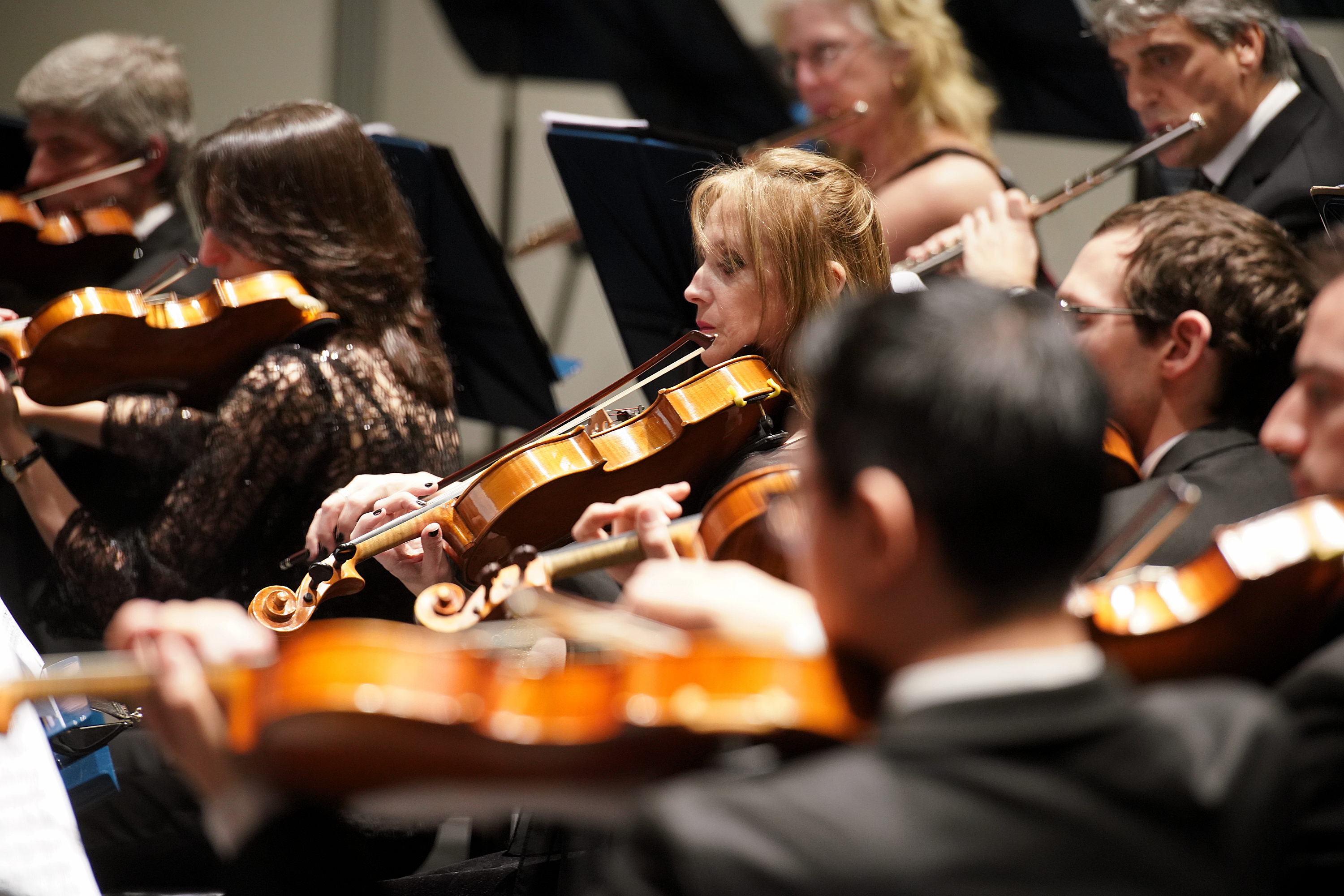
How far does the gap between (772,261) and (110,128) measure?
1.80m

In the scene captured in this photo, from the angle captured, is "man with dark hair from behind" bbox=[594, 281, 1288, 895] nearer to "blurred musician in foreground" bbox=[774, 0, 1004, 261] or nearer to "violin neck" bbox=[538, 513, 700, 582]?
"violin neck" bbox=[538, 513, 700, 582]

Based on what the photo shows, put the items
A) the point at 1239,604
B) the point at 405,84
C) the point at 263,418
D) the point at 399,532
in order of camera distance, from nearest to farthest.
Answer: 1. the point at 1239,604
2. the point at 399,532
3. the point at 263,418
4. the point at 405,84

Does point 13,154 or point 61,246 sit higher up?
point 13,154

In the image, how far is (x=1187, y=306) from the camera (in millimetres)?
1608

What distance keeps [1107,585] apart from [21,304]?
2.38 metres

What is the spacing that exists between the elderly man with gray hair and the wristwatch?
2.03 meters

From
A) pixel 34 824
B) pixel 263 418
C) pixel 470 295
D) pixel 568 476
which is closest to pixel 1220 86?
pixel 470 295

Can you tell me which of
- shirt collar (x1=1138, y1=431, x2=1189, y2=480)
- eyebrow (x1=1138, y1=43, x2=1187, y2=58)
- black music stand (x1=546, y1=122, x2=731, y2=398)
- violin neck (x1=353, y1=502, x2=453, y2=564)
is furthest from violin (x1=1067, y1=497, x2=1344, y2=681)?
eyebrow (x1=1138, y1=43, x2=1187, y2=58)

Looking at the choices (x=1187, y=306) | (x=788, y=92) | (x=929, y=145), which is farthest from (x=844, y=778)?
(x=788, y=92)

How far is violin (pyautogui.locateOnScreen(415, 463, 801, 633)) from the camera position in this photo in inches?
49.2

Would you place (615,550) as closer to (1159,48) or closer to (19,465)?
(19,465)

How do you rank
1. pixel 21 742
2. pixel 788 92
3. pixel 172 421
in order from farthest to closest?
1. pixel 788 92
2. pixel 172 421
3. pixel 21 742

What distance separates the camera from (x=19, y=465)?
214cm

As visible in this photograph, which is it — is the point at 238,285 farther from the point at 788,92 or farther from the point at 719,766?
the point at 788,92
